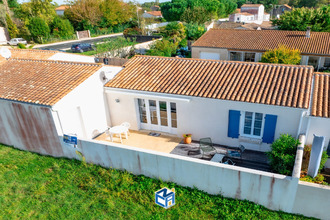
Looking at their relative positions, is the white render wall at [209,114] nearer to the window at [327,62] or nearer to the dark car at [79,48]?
the window at [327,62]

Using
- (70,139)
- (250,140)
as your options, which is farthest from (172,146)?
(70,139)

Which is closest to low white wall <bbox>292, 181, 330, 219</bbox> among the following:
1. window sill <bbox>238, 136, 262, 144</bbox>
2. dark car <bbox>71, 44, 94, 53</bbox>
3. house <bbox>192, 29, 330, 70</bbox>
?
window sill <bbox>238, 136, 262, 144</bbox>

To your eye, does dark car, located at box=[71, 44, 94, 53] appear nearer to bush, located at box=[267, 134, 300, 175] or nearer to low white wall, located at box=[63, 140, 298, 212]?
low white wall, located at box=[63, 140, 298, 212]

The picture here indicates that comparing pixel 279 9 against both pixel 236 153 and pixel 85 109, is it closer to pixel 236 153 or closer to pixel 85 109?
pixel 236 153

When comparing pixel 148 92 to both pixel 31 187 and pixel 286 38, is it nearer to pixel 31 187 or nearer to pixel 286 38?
pixel 31 187

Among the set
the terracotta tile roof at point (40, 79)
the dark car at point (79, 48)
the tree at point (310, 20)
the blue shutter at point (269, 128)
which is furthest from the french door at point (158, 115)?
the tree at point (310, 20)
